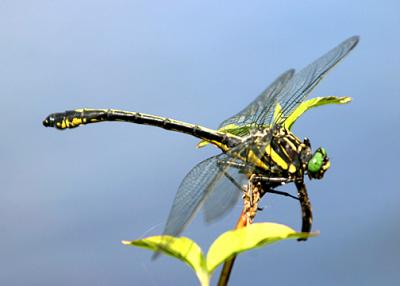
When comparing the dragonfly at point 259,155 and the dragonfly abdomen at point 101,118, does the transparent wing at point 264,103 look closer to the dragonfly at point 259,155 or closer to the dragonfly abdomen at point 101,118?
the dragonfly at point 259,155

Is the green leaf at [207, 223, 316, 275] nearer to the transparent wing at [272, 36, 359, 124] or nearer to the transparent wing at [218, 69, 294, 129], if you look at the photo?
the transparent wing at [272, 36, 359, 124]

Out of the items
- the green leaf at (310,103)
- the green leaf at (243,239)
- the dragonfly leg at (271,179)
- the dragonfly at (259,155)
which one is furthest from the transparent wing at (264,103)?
the green leaf at (243,239)

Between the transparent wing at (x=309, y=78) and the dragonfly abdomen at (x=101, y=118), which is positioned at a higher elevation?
the transparent wing at (x=309, y=78)

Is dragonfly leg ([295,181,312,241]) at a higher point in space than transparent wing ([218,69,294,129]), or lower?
lower

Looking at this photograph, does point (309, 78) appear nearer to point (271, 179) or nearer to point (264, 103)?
point (264, 103)

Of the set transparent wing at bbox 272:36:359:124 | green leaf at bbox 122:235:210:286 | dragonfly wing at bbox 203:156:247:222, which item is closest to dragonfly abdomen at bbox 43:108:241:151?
transparent wing at bbox 272:36:359:124

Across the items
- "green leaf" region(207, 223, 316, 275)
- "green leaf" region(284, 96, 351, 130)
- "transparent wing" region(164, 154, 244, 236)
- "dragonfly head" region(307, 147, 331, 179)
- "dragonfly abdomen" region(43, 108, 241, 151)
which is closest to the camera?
"green leaf" region(207, 223, 316, 275)

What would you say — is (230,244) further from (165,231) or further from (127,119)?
(127,119)

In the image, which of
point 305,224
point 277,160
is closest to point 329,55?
point 277,160
